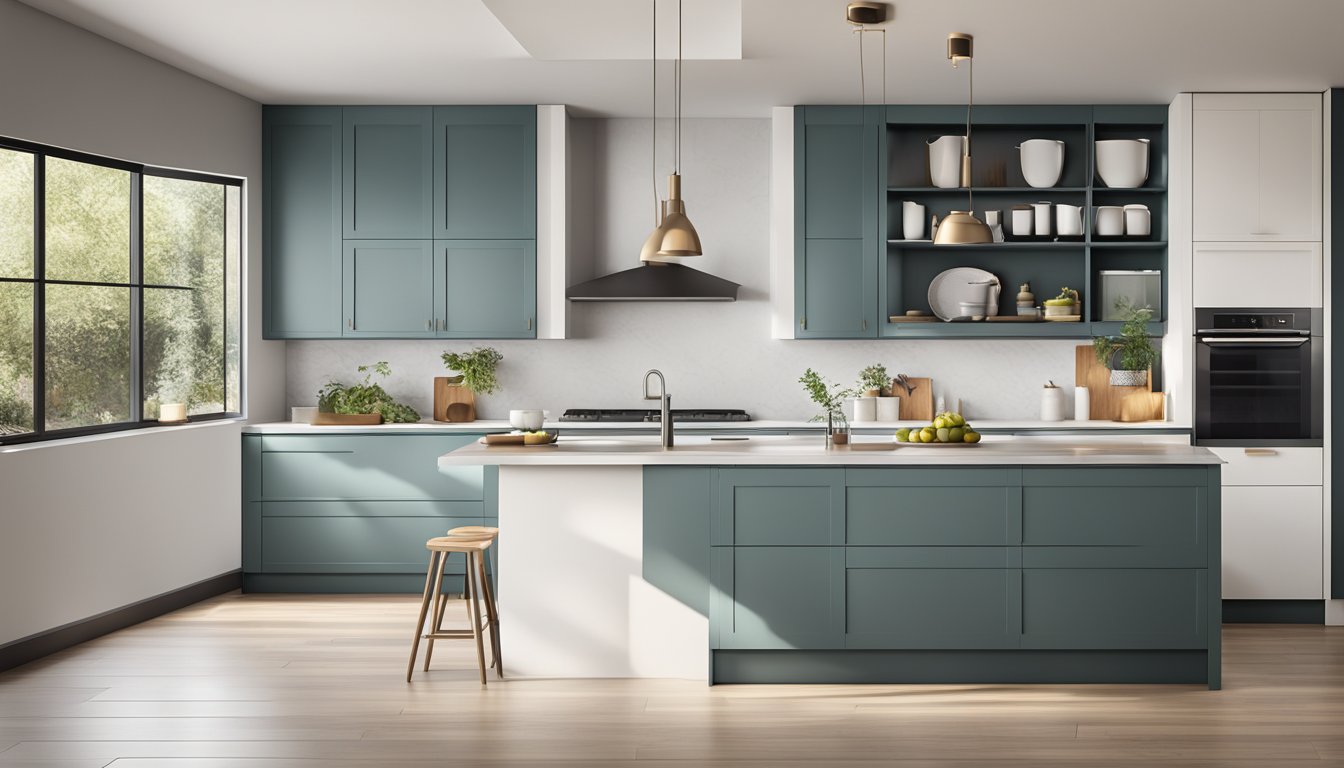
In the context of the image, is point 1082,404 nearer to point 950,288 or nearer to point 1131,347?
point 1131,347

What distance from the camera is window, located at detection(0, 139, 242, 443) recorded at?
4.73 metres

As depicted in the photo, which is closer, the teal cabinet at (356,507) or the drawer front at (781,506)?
the drawer front at (781,506)

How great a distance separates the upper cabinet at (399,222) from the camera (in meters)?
6.27

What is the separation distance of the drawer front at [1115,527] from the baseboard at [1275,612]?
1662 millimetres

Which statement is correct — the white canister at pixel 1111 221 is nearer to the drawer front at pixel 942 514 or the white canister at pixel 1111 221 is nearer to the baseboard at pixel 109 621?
the drawer front at pixel 942 514

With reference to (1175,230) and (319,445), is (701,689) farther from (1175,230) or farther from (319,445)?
(1175,230)

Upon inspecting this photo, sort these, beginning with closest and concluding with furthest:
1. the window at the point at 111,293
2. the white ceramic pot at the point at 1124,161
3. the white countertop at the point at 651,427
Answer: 1. the window at the point at 111,293
2. the white countertop at the point at 651,427
3. the white ceramic pot at the point at 1124,161

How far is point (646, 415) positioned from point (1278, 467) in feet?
10.9

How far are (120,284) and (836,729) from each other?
3.97 m

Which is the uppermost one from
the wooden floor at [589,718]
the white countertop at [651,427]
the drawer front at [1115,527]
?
the white countertop at [651,427]

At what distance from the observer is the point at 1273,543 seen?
18.6ft

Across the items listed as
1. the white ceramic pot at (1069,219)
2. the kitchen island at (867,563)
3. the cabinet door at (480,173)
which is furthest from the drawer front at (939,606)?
the cabinet door at (480,173)

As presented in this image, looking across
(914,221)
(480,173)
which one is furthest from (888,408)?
(480,173)

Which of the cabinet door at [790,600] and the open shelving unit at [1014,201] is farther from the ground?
the open shelving unit at [1014,201]
